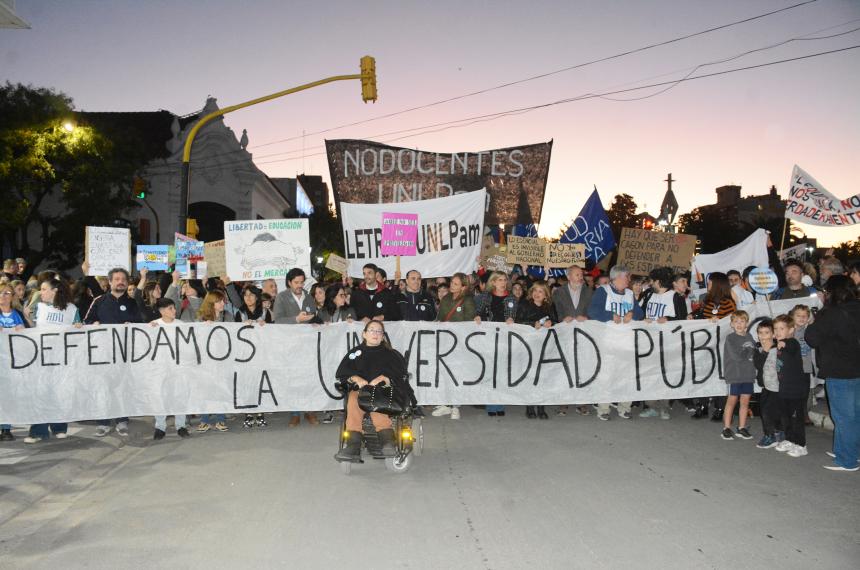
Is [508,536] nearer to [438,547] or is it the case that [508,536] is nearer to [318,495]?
[438,547]

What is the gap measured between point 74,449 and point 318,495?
11.1 feet

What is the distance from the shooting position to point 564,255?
13344 mm

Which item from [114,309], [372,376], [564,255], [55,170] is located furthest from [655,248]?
[55,170]

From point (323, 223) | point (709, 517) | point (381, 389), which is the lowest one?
point (709, 517)

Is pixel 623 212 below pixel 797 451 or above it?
above

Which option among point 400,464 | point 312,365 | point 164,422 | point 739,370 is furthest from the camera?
point 312,365

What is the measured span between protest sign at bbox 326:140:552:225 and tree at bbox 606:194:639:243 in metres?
28.9

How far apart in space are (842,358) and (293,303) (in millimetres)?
6337

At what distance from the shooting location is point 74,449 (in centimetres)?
784

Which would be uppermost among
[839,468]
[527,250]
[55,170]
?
[55,170]

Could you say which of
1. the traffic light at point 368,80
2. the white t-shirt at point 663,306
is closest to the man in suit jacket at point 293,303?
the white t-shirt at point 663,306

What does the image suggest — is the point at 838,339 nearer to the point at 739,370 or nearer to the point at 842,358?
the point at 842,358

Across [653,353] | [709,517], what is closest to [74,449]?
[709,517]

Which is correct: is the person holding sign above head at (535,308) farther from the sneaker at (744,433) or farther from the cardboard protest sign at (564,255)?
the cardboard protest sign at (564,255)
